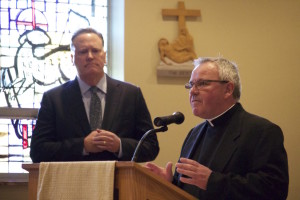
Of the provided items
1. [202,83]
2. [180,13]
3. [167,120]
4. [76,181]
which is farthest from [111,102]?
[180,13]

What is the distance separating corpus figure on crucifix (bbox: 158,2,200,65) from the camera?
5.48 meters

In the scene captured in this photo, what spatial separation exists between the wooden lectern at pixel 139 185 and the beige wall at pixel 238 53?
9.39 feet

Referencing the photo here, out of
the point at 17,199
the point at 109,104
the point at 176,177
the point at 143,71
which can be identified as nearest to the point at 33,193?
the point at 176,177

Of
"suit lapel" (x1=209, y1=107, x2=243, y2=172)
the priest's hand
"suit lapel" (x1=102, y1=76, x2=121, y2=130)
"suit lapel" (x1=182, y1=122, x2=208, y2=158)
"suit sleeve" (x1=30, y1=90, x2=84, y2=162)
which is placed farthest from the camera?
"suit lapel" (x1=102, y1=76, x2=121, y2=130)

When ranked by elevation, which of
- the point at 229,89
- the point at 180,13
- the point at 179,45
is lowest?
the point at 229,89

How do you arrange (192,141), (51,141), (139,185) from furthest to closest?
(51,141), (192,141), (139,185)

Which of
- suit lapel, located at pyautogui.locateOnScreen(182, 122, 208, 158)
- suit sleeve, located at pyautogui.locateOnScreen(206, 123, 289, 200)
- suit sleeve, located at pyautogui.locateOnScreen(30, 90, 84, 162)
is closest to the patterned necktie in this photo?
suit sleeve, located at pyautogui.locateOnScreen(30, 90, 84, 162)

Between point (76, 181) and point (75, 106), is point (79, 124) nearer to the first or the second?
point (75, 106)

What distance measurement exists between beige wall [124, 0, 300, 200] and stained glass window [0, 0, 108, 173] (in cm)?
60

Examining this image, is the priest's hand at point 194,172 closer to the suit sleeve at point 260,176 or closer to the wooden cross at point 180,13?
the suit sleeve at point 260,176

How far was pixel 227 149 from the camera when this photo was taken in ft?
9.99

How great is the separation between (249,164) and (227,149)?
0.17 m

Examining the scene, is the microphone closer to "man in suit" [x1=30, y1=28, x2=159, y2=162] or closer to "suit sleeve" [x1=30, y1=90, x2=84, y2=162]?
"man in suit" [x1=30, y1=28, x2=159, y2=162]

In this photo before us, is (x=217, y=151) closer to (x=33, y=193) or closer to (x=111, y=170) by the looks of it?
(x=111, y=170)
